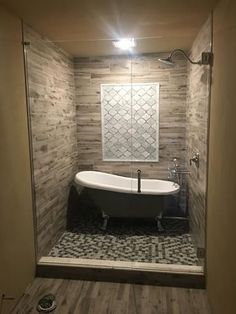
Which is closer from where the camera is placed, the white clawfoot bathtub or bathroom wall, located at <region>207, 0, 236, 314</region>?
bathroom wall, located at <region>207, 0, 236, 314</region>

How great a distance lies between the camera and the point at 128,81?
13.1 feet

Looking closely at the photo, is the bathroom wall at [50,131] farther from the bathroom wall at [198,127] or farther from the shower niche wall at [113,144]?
the bathroom wall at [198,127]

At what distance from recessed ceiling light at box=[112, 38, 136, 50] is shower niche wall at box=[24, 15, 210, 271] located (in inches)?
19.0

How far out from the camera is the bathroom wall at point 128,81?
12.9 ft

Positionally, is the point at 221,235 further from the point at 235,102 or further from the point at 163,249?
the point at 163,249

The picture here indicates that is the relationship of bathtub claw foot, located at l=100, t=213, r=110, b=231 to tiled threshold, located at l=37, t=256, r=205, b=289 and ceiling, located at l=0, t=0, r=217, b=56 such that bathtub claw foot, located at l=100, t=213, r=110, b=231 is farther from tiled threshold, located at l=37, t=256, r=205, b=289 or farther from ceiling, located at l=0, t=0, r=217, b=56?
ceiling, located at l=0, t=0, r=217, b=56

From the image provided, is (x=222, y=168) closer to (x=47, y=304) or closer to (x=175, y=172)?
(x=47, y=304)

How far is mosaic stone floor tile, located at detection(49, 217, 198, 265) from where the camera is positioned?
308 centimetres

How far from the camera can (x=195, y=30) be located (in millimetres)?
2736

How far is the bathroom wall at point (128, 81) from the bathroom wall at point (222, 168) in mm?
1705

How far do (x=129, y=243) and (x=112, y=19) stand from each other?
7.89 feet

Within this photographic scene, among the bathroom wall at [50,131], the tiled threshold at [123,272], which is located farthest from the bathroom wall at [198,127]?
the bathroom wall at [50,131]

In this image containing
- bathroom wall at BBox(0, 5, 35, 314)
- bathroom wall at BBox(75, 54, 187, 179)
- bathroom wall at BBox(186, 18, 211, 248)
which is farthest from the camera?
bathroom wall at BBox(75, 54, 187, 179)

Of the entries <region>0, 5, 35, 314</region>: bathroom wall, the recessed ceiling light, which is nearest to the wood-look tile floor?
<region>0, 5, 35, 314</region>: bathroom wall
